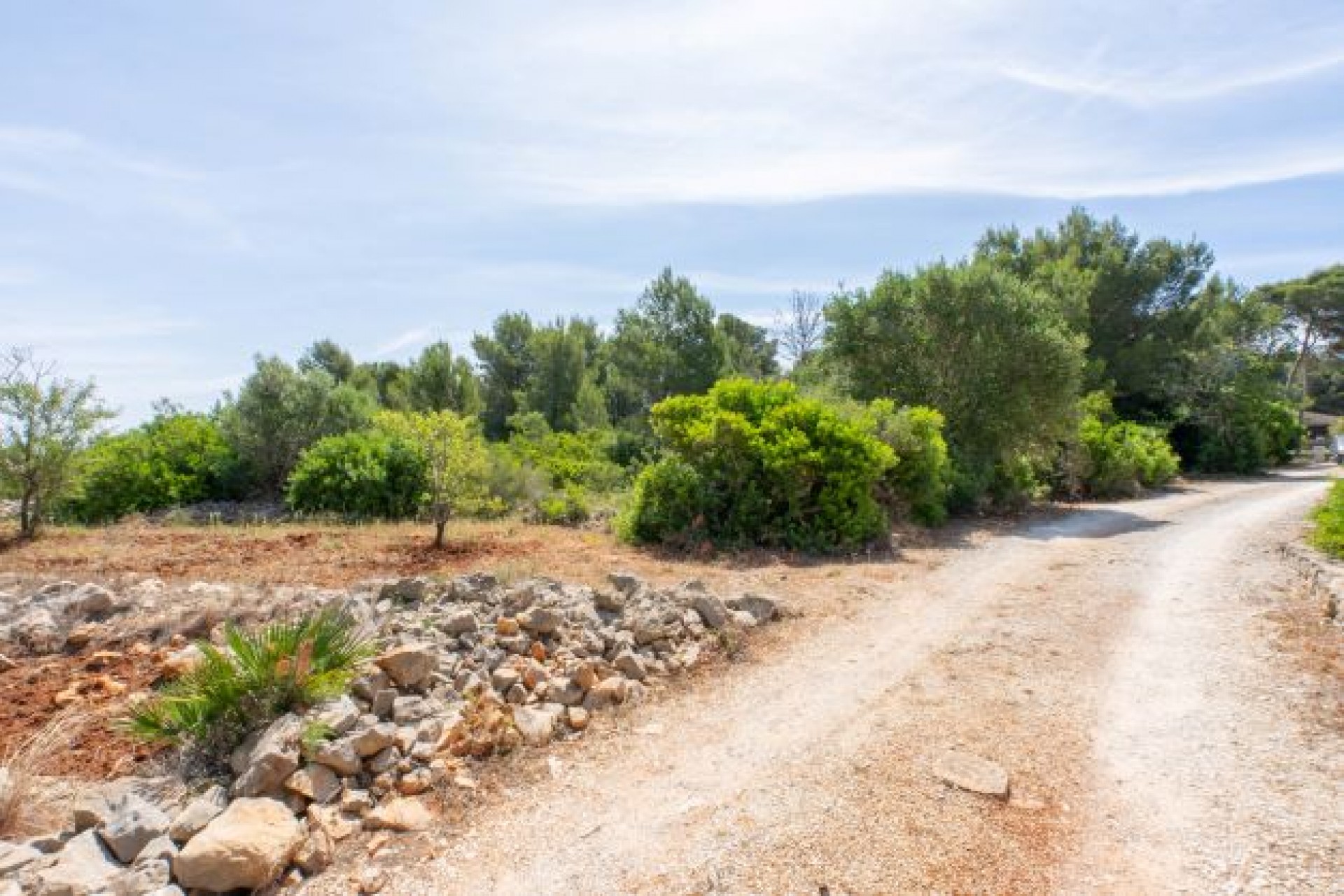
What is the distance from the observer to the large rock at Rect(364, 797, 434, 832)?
3.70 m

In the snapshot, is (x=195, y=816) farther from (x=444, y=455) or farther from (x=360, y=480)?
(x=360, y=480)

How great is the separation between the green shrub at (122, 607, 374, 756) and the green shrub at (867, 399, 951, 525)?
9677 millimetres

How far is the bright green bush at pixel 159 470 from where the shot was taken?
47.0 feet

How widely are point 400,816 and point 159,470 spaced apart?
577 inches

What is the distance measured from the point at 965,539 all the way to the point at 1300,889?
357 inches

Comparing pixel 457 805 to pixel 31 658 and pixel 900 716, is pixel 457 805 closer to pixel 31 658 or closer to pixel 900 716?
pixel 900 716

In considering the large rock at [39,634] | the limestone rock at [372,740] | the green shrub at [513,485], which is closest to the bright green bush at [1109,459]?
the green shrub at [513,485]

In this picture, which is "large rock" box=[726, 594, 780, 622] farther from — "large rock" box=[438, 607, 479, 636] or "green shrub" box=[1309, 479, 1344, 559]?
"green shrub" box=[1309, 479, 1344, 559]

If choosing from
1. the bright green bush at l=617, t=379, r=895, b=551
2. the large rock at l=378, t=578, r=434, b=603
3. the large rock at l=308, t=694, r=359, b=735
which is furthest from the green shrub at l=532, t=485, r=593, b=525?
the large rock at l=308, t=694, r=359, b=735

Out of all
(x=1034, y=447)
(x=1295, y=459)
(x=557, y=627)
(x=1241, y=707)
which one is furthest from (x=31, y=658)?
(x=1295, y=459)

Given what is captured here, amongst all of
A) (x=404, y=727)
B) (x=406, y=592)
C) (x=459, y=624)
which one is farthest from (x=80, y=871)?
(x=406, y=592)

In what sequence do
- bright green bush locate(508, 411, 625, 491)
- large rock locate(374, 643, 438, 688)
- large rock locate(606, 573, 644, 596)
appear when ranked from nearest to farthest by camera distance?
large rock locate(374, 643, 438, 688) < large rock locate(606, 573, 644, 596) < bright green bush locate(508, 411, 625, 491)

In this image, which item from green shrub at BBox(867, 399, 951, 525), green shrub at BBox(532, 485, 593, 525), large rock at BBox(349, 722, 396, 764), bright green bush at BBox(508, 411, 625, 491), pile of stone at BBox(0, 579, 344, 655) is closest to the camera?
large rock at BBox(349, 722, 396, 764)

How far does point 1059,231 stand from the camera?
97.6ft
